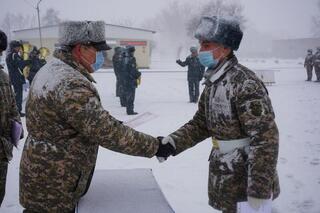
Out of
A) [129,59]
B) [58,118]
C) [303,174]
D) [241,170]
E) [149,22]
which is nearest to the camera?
[58,118]

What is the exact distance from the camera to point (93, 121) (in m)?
2.45

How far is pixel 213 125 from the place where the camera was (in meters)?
2.75

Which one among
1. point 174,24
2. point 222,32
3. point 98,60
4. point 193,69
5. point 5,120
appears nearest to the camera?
point 222,32

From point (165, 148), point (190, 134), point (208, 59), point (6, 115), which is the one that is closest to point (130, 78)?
point (6, 115)

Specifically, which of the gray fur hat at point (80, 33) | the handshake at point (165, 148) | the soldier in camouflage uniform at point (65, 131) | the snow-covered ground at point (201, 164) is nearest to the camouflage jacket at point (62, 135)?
the soldier in camouflage uniform at point (65, 131)

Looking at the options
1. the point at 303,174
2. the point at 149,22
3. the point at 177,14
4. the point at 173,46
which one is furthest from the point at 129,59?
the point at 149,22

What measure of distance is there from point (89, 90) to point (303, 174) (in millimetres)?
4536

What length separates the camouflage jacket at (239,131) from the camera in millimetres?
2428

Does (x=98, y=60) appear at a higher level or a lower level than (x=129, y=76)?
higher

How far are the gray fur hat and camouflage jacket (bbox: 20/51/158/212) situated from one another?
10 cm

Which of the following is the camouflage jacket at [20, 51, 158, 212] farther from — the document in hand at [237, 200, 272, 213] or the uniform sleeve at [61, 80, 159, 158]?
the document in hand at [237, 200, 272, 213]

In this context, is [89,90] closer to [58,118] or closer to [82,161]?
[58,118]

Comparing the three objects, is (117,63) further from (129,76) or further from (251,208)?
(251,208)

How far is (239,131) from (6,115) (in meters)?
2.35
